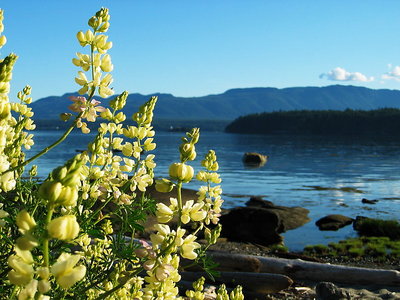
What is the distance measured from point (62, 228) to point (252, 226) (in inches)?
567

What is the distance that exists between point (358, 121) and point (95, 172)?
13490 centimetres

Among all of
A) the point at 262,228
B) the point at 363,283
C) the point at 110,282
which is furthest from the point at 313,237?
the point at 110,282

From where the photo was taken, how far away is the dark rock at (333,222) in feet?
59.4

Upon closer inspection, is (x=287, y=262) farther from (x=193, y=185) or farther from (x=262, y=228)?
(x=193, y=185)

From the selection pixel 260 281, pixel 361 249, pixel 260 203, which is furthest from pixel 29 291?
pixel 260 203

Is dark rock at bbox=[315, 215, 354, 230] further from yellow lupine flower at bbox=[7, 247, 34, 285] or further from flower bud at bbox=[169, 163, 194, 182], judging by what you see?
yellow lupine flower at bbox=[7, 247, 34, 285]

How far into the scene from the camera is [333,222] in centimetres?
1873

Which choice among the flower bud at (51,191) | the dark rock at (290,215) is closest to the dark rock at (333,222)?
the dark rock at (290,215)

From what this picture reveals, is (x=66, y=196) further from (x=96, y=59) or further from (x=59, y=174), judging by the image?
(x=96, y=59)

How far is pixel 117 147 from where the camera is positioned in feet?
11.4

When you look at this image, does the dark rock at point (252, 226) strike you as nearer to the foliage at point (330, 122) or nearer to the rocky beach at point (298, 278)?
the rocky beach at point (298, 278)

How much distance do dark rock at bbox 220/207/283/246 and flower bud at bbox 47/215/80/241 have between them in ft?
45.6

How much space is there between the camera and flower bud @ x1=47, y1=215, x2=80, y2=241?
1.25 m

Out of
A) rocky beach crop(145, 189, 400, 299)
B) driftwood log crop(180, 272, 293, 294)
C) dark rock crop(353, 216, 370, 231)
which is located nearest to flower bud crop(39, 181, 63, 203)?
rocky beach crop(145, 189, 400, 299)
